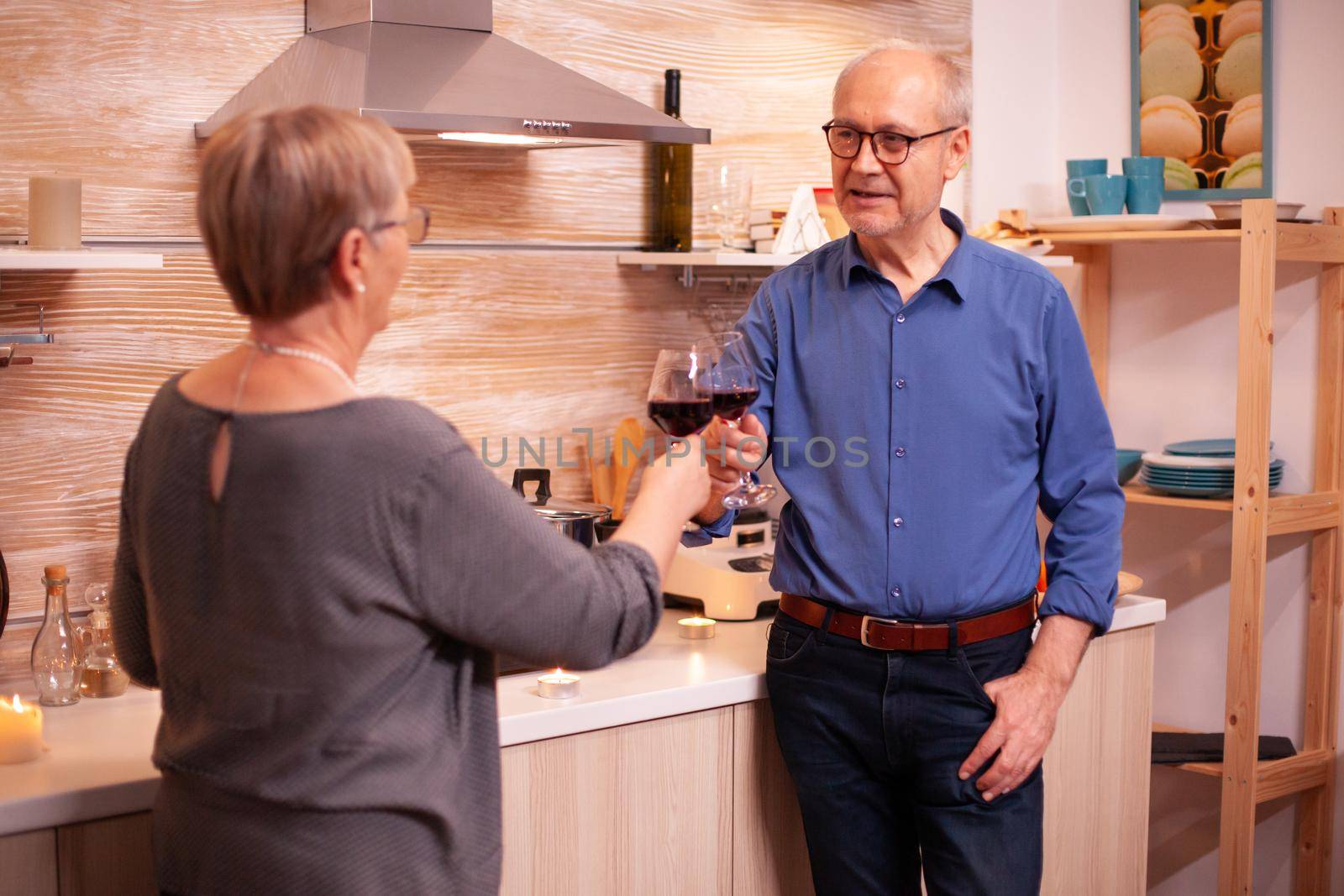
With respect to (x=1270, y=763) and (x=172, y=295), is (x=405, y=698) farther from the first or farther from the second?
(x=1270, y=763)

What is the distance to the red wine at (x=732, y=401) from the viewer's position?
1675mm

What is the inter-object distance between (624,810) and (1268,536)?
1.61m

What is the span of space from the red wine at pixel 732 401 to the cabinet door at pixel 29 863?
3.11 feet

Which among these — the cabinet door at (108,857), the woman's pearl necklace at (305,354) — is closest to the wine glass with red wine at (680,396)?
the woman's pearl necklace at (305,354)

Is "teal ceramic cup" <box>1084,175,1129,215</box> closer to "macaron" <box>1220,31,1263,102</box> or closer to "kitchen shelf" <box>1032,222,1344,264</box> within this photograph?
"kitchen shelf" <box>1032,222,1344,264</box>

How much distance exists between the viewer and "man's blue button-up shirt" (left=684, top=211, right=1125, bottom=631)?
183 centimetres

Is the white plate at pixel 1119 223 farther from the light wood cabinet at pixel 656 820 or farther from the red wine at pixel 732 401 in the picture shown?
the red wine at pixel 732 401

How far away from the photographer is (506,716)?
1817 millimetres

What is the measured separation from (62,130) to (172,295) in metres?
0.30

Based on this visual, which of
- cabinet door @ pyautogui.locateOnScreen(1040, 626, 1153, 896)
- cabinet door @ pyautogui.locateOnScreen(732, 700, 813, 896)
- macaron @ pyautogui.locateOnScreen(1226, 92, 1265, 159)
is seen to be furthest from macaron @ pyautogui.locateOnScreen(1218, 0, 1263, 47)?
cabinet door @ pyautogui.locateOnScreen(732, 700, 813, 896)

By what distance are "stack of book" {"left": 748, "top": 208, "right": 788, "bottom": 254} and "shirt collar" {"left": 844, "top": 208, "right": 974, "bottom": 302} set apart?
727mm

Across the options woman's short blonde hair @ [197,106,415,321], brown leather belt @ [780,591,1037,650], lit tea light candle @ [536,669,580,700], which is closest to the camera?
woman's short blonde hair @ [197,106,415,321]

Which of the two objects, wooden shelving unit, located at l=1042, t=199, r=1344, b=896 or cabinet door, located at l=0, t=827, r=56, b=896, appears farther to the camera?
wooden shelving unit, located at l=1042, t=199, r=1344, b=896

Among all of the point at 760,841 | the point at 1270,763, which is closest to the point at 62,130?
the point at 760,841
